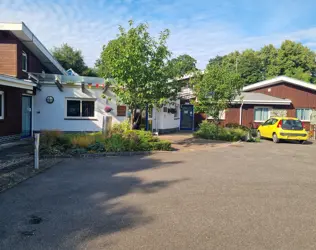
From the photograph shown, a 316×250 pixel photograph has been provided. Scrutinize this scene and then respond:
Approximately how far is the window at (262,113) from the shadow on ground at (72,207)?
18.6 metres

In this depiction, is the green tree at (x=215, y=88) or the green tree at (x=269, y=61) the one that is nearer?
the green tree at (x=215, y=88)

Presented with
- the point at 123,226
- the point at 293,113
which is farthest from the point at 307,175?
the point at 293,113

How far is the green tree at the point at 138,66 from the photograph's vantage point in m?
11.3

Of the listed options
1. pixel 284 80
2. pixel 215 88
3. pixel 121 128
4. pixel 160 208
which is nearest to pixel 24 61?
pixel 121 128

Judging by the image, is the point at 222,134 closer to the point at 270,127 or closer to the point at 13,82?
the point at 270,127

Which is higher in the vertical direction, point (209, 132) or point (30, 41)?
point (30, 41)

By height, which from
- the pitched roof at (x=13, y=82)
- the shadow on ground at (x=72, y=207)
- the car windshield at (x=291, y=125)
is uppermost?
the pitched roof at (x=13, y=82)

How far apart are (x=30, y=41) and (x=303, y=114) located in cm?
2238

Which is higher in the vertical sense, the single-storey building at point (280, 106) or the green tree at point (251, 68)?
the green tree at point (251, 68)

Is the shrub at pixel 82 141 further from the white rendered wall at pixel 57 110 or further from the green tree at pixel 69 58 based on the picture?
the green tree at pixel 69 58

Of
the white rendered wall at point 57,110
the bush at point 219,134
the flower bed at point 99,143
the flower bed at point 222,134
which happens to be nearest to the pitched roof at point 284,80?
the flower bed at point 222,134

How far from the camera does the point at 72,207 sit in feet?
16.2

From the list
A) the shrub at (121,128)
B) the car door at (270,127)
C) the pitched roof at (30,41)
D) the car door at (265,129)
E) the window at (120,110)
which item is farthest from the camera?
the car door at (265,129)

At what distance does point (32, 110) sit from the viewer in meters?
15.9
